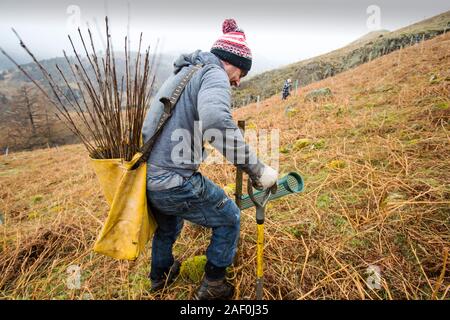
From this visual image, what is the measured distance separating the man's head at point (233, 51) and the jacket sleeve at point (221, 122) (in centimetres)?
24

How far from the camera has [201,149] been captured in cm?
192

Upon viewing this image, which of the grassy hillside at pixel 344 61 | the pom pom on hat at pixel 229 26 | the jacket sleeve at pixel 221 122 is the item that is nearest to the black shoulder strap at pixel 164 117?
the jacket sleeve at pixel 221 122

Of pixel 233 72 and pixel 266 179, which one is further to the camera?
pixel 233 72

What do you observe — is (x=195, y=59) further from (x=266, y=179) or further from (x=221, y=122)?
(x=266, y=179)

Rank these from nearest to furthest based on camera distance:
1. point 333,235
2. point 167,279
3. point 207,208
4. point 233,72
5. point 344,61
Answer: point 207,208 < point 233,72 < point 167,279 < point 333,235 < point 344,61

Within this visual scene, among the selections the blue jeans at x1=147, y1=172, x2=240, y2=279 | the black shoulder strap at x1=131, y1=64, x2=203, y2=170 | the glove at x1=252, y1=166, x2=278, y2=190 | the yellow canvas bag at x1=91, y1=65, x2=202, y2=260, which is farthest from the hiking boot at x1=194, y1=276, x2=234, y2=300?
the black shoulder strap at x1=131, y1=64, x2=203, y2=170

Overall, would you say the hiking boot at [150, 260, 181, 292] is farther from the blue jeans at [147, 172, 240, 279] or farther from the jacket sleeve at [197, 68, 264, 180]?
the jacket sleeve at [197, 68, 264, 180]

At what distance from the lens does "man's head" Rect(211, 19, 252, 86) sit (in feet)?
6.25

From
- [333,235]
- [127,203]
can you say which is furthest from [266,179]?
[333,235]

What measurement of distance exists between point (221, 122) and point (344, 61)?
139 feet

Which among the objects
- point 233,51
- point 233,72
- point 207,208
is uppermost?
point 233,51

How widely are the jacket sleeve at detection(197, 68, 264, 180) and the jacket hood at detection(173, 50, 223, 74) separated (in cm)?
15

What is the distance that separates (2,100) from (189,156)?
275 ft
